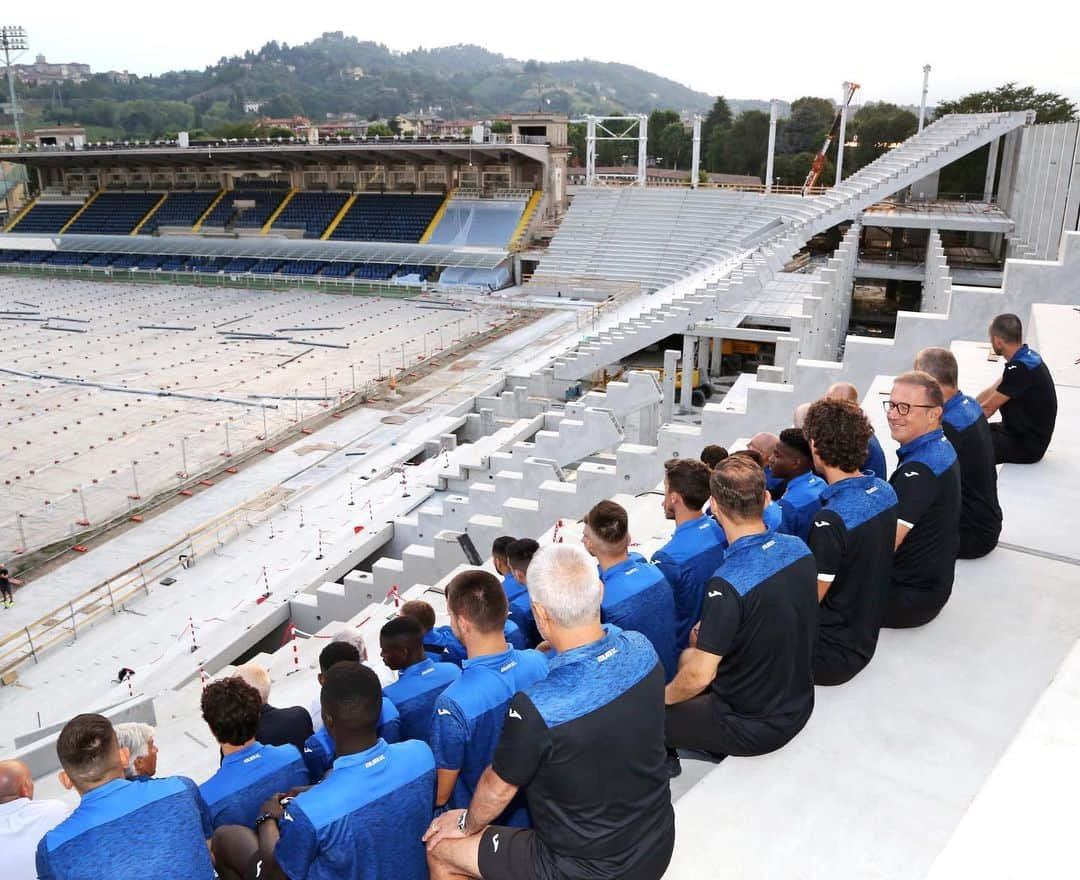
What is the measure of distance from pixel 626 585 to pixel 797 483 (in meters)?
1.49

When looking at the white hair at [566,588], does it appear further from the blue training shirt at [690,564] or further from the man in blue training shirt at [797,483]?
the man in blue training shirt at [797,483]

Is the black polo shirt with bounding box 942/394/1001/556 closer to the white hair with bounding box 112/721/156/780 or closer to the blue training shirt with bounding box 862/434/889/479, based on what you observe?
the blue training shirt with bounding box 862/434/889/479

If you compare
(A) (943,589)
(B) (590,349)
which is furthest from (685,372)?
(A) (943,589)

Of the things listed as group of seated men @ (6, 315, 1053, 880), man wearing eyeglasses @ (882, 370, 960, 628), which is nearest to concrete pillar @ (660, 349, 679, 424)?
group of seated men @ (6, 315, 1053, 880)

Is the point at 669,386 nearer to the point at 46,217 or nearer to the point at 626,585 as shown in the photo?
the point at 626,585

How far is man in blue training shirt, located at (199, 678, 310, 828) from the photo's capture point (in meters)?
3.51

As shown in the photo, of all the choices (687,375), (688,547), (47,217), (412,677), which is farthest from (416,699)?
(47,217)

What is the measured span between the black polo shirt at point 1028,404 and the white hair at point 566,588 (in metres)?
4.83

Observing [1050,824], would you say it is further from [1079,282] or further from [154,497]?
[154,497]

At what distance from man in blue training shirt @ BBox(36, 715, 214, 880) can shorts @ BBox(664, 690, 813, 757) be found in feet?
6.30

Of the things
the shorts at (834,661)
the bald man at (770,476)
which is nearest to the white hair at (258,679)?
the shorts at (834,661)

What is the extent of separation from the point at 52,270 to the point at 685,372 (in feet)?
131

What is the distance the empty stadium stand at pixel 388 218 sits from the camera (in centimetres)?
4322

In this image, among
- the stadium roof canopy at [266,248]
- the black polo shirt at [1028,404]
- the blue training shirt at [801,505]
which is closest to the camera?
the blue training shirt at [801,505]
